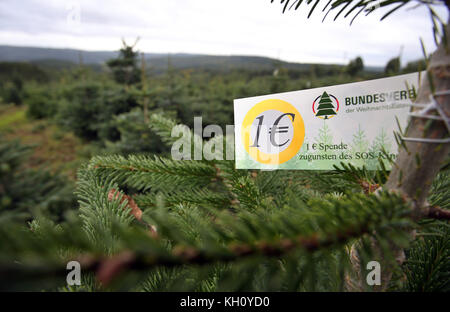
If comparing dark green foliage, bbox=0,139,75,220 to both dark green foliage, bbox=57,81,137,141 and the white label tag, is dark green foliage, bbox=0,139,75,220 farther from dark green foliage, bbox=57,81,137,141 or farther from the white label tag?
dark green foliage, bbox=57,81,137,141

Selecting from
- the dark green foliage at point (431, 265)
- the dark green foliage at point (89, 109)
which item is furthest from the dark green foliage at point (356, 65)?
the dark green foliage at point (89, 109)

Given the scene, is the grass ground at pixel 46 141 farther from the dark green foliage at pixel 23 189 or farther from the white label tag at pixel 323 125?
the white label tag at pixel 323 125

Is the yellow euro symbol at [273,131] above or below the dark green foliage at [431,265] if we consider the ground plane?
above

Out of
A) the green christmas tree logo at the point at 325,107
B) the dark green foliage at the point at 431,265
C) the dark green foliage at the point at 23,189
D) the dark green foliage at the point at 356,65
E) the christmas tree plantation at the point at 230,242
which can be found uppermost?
the dark green foliage at the point at 356,65

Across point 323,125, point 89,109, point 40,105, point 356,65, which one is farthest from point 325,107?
point 40,105

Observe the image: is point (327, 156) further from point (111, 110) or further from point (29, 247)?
point (111, 110)

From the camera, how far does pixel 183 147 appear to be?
2.26 ft

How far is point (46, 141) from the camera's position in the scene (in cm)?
730

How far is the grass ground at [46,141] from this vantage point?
19.6ft

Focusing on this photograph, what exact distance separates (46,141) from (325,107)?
28.1ft

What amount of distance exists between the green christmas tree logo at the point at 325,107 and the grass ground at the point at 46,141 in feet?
16.2

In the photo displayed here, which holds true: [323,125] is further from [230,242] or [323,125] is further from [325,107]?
[230,242]
